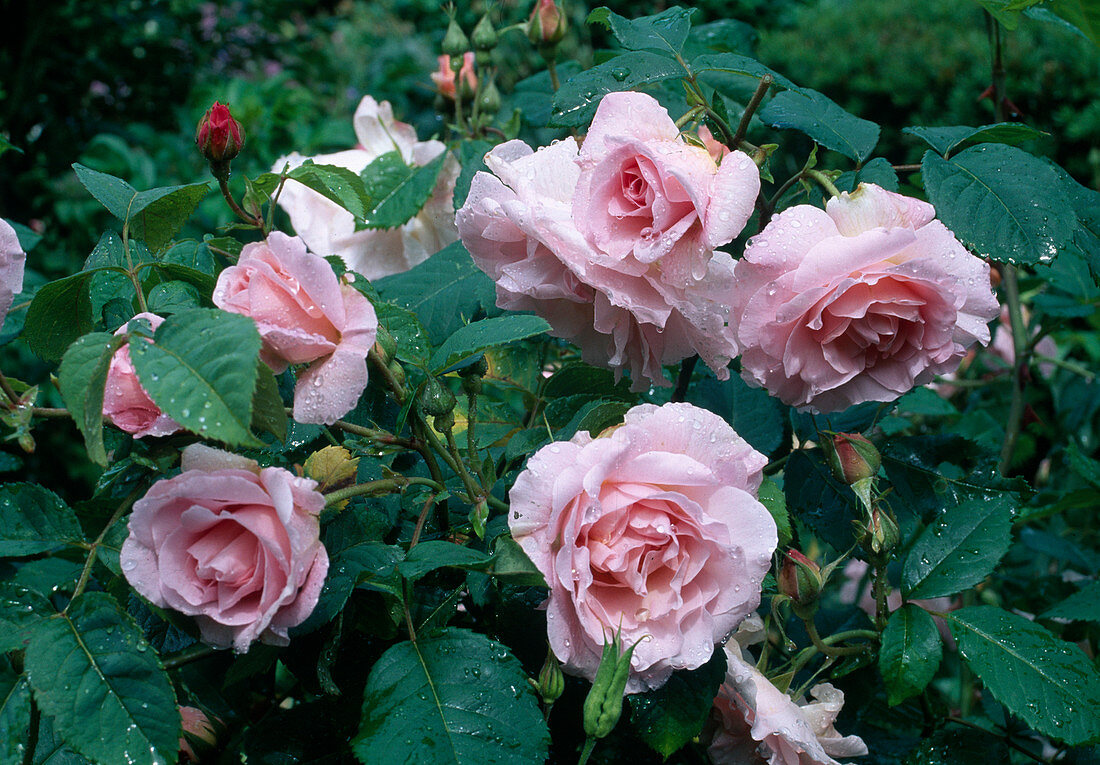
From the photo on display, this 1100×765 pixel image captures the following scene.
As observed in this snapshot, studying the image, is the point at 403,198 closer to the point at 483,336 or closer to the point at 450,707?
the point at 483,336

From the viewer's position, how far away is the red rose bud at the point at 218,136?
67 cm

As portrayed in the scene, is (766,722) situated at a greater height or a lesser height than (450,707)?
lesser

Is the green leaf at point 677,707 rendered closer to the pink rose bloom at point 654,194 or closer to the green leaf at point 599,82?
the pink rose bloom at point 654,194

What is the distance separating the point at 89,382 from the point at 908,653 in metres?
0.60

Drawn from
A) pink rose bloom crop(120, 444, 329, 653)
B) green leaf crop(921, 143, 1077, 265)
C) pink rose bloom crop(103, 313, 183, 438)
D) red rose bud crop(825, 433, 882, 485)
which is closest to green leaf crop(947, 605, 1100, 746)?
red rose bud crop(825, 433, 882, 485)

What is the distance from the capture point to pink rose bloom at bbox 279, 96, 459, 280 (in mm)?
1068

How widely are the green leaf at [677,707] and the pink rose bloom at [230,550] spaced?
252mm

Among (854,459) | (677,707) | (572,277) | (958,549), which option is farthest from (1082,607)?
(572,277)

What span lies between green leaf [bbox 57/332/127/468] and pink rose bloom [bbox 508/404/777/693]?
240 millimetres

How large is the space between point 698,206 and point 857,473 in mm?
254

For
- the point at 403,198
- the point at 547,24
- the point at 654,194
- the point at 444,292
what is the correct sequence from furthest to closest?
the point at 547,24 < the point at 403,198 < the point at 444,292 < the point at 654,194

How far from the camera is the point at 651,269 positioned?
0.63 meters

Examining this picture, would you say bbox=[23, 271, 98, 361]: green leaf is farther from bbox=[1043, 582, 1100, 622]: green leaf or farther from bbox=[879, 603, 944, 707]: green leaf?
bbox=[1043, 582, 1100, 622]: green leaf

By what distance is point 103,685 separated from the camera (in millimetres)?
509
